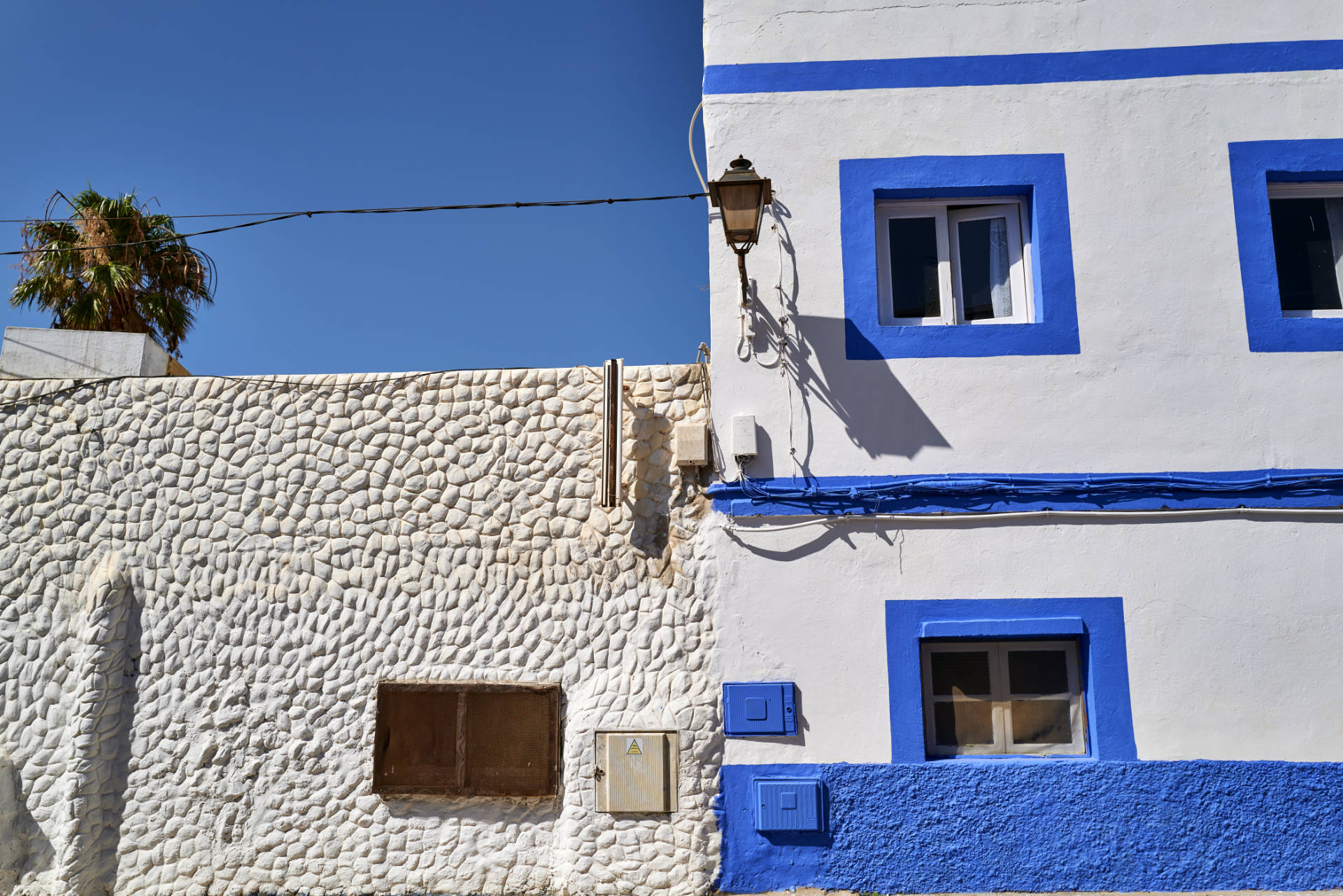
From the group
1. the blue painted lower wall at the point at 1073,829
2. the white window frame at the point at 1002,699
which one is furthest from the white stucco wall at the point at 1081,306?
the blue painted lower wall at the point at 1073,829

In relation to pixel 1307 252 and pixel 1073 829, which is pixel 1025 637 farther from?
pixel 1307 252

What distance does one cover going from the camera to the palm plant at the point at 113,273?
27.3 ft

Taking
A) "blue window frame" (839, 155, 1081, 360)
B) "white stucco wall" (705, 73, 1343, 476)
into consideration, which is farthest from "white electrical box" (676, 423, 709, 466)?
"blue window frame" (839, 155, 1081, 360)

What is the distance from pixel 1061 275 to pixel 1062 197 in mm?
545

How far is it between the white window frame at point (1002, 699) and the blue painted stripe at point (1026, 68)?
12.2 ft

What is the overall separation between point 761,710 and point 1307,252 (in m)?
4.76

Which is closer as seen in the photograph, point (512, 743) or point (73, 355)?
point (512, 743)

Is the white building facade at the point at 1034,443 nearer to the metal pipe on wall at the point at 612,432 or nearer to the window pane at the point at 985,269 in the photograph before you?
the window pane at the point at 985,269

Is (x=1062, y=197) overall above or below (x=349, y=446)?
above

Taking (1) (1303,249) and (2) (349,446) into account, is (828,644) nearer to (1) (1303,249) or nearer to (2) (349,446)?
(2) (349,446)

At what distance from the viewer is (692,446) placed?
5.66m

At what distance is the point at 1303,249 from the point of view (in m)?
5.86

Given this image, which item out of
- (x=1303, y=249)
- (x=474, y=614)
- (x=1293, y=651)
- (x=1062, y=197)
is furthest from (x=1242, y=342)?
(x=474, y=614)

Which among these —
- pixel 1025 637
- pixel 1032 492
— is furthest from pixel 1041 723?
pixel 1032 492
